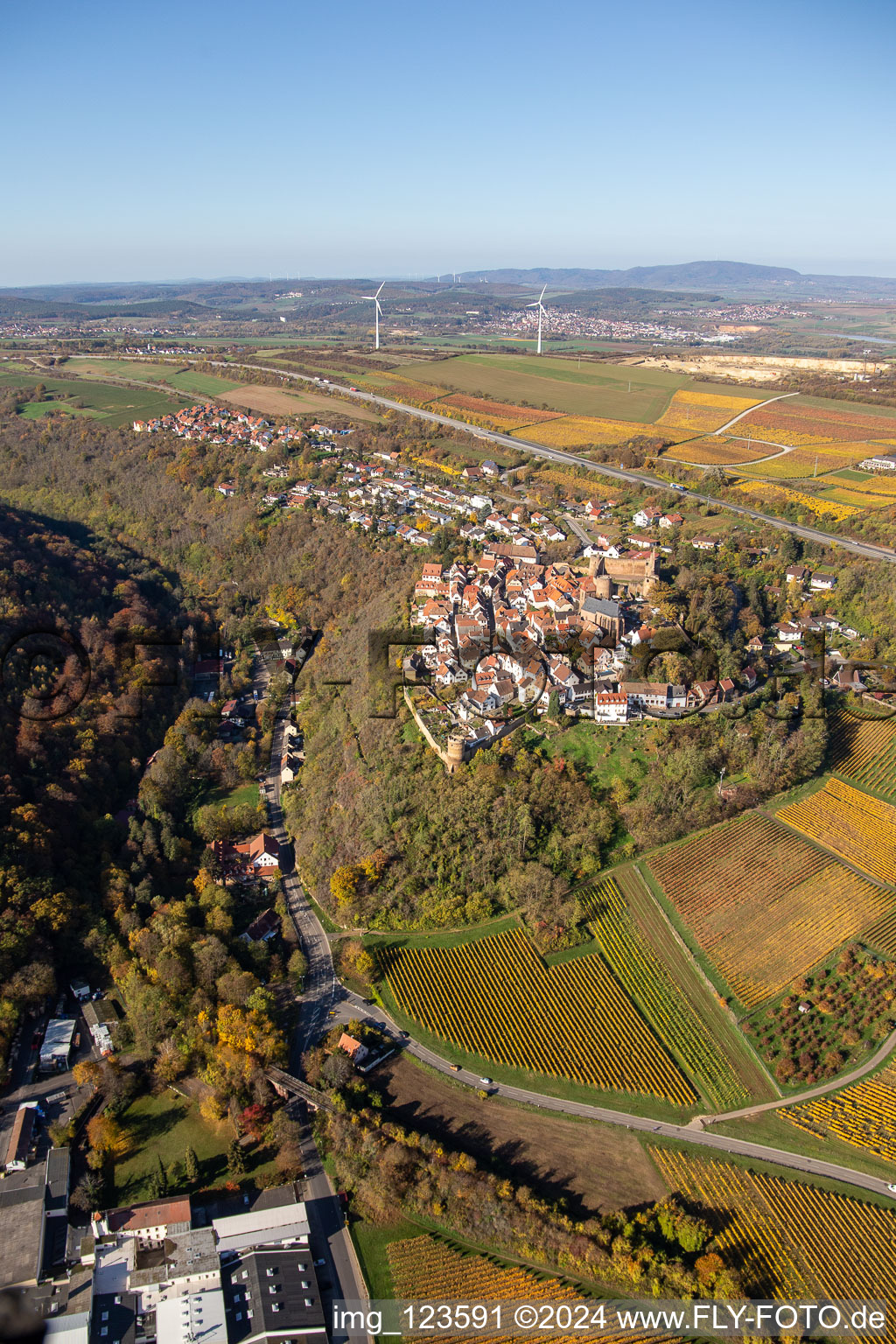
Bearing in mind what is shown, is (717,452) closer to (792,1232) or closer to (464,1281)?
(792,1232)

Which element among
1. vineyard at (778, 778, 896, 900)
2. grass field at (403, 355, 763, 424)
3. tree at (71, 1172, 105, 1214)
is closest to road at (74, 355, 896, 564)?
grass field at (403, 355, 763, 424)

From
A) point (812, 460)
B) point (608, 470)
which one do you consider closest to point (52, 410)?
point (608, 470)

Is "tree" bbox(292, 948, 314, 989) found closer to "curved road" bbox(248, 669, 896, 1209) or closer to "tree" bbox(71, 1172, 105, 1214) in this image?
"curved road" bbox(248, 669, 896, 1209)

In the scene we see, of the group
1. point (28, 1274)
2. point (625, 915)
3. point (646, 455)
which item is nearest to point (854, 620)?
point (625, 915)

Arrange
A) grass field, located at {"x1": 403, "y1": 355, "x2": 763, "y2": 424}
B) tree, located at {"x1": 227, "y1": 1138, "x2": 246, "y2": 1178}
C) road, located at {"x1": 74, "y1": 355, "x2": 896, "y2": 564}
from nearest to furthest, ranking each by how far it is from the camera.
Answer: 1. tree, located at {"x1": 227, "y1": 1138, "x2": 246, "y2": 1178}
2. road, located at {"x1": 74, "y1": 355, "x2": 896, "y2": 564}
3. grass field, located at {"x1": 403, "y1": 355, "x2": 763, "y2": 424}

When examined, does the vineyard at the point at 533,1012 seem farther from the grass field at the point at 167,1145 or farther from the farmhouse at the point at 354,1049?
→ the grass field at the point at 167,1145

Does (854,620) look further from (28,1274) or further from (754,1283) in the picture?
(28,1274)

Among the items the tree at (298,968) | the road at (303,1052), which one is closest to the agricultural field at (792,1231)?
the road at (303,1052)
